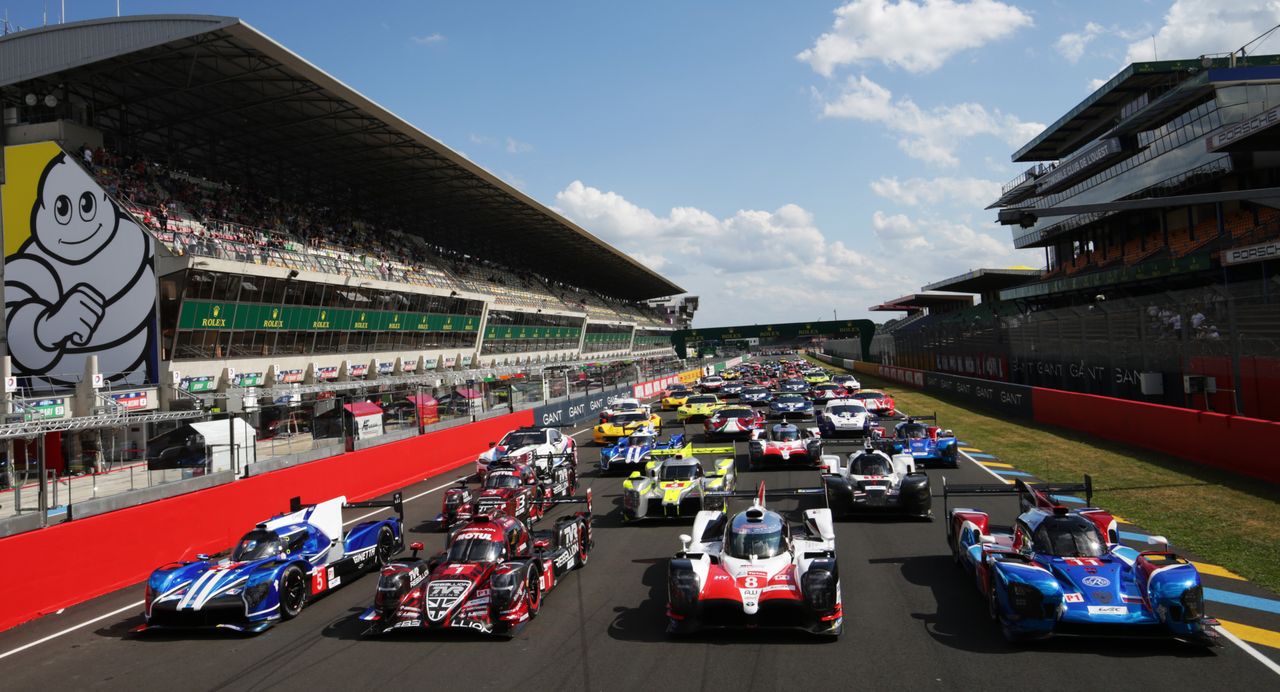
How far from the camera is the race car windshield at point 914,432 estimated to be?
64.6ft

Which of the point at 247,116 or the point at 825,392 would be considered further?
the point at 825,392

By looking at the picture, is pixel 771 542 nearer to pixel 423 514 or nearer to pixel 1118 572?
pixel 1118 572

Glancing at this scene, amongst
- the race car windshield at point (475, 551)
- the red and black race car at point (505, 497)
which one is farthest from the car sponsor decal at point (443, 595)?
the red and black race car at point (505, 497)

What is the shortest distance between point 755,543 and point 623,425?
19.4 m

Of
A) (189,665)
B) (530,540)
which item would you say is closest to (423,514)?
(530,540)

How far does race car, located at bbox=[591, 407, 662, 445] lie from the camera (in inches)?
1120

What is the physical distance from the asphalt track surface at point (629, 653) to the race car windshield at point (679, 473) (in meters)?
3.70

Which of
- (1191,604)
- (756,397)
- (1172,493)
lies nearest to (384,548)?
(1191,604)

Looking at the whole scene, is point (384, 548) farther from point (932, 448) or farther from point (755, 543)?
point (932, 448)

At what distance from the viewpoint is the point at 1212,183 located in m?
41.3

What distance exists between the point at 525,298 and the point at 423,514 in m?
48.9

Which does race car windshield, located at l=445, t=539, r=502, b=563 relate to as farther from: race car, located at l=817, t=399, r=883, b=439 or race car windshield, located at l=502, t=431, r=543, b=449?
race car, located at l=817, t=399, r=883, b=439

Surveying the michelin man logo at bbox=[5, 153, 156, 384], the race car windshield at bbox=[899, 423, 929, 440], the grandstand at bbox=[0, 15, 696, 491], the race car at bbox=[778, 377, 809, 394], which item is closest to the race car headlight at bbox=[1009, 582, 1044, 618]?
the race car windshield at bbox=[899, 423, 929, 440]

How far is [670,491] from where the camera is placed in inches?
583
